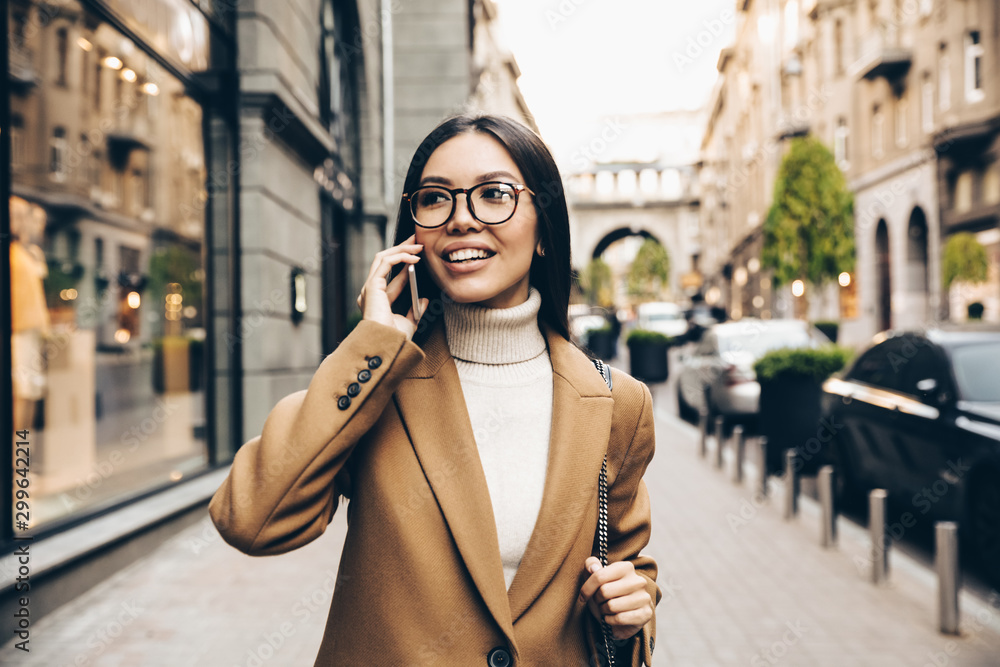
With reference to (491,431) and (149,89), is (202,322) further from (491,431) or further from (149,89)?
(491,431)

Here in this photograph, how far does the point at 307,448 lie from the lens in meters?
1.63

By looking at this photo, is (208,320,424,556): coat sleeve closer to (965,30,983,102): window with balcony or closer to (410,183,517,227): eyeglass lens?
(410,183,517,227): eyeglass lens

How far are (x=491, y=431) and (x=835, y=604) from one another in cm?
424

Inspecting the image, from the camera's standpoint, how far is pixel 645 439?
1.97 metres

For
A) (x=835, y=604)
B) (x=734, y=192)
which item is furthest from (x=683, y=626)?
(x=734, y=192)

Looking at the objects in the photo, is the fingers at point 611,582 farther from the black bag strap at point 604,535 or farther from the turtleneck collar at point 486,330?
the turtleneck collar at point 486,330

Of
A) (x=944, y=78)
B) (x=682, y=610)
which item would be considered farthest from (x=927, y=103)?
(x=682, y=610)

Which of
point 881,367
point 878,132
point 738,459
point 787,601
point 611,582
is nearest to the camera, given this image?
point 611,582

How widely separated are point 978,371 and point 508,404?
580cm

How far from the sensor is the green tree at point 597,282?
264 feet

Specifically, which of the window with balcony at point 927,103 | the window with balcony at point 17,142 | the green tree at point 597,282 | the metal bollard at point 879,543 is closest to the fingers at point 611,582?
the metal bollard at point 879,543

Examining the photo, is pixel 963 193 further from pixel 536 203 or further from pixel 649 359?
pixel 536 203

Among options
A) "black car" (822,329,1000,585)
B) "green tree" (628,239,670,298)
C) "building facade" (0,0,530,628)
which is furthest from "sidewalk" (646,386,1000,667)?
"green tree" (628,239,670,298)

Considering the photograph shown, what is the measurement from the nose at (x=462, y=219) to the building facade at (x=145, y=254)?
396 cm
